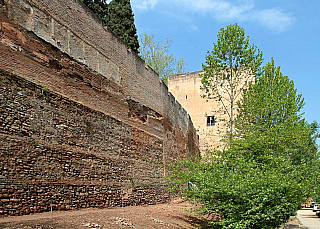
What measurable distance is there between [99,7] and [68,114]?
13.7 meters

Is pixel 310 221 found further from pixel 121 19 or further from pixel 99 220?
pixel 99 220

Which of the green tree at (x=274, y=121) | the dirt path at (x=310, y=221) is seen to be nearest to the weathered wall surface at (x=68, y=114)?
the green tree at (x=274, y=121)

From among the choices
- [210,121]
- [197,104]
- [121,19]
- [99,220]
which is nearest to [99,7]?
[121,19]

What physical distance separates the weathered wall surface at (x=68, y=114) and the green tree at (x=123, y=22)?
6.54 metres

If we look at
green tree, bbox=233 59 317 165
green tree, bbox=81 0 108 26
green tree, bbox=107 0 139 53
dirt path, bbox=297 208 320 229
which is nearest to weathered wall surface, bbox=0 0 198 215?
green tree, bbox=233 59 317 165

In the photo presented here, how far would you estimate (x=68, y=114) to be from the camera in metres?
8.92

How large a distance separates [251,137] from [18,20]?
862 centimetres

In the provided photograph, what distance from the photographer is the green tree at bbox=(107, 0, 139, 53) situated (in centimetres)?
1981

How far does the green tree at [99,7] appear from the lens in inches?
810

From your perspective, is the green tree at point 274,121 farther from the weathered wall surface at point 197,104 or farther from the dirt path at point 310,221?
the weathered wall surface at point 197,104

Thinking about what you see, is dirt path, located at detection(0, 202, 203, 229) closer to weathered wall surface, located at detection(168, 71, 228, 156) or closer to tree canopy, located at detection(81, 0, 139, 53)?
tree canopy, located at detection(81, 0, 139, 53)

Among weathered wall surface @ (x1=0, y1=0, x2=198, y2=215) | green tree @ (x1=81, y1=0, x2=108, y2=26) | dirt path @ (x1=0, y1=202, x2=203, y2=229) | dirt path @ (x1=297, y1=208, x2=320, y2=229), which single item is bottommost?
dirt path @ (x1=297, y1=208, x2=320, y2=229)

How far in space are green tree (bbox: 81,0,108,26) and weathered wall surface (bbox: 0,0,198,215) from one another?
8.77 meters

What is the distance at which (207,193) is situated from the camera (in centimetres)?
1027
